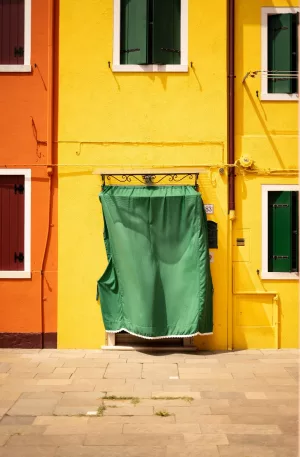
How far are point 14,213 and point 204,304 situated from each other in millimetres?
3496

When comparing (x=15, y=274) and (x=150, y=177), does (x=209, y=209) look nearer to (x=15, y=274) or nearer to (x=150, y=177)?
(x=150, y=177)

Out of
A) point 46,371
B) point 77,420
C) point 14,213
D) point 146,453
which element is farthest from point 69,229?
point 146,453

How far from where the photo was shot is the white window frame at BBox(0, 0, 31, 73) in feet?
30.0

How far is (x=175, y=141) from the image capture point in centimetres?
919

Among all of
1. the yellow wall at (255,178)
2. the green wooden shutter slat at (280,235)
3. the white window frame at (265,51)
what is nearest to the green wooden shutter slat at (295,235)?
the green wooden shutter slat at (280,235)

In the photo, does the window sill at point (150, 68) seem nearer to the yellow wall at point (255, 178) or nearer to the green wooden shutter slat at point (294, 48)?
the yellow wall at point (255, 178)

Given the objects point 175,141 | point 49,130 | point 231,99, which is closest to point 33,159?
point 49,130

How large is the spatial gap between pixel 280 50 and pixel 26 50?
167 inches

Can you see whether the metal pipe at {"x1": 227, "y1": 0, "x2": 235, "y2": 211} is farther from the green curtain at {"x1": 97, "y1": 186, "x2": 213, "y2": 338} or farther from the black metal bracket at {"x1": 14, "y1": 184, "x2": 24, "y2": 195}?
the black metal bracket at {"x1": 14, "y1": 184, "x2": 24, "y2": 195}

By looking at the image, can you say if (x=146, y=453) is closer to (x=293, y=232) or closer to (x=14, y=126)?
(x=293, y=232)

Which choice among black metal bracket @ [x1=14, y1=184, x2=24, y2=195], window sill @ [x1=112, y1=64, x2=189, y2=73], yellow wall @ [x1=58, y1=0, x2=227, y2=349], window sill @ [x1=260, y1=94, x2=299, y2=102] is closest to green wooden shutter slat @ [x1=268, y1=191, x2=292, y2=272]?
yellow wall @ [x1=58, y1=0, x2=227, y2=349]

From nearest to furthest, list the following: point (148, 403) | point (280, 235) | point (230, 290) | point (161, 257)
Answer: point (148, 403), point (161, 257), point (230, 290), point (280, 235)

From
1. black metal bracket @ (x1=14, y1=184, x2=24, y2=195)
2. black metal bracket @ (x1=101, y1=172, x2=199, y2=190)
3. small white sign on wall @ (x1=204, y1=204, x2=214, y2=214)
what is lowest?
small white sign on wall @ (x1=204, y1=204, x2=214, y2=214)

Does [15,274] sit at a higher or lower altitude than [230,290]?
higher
